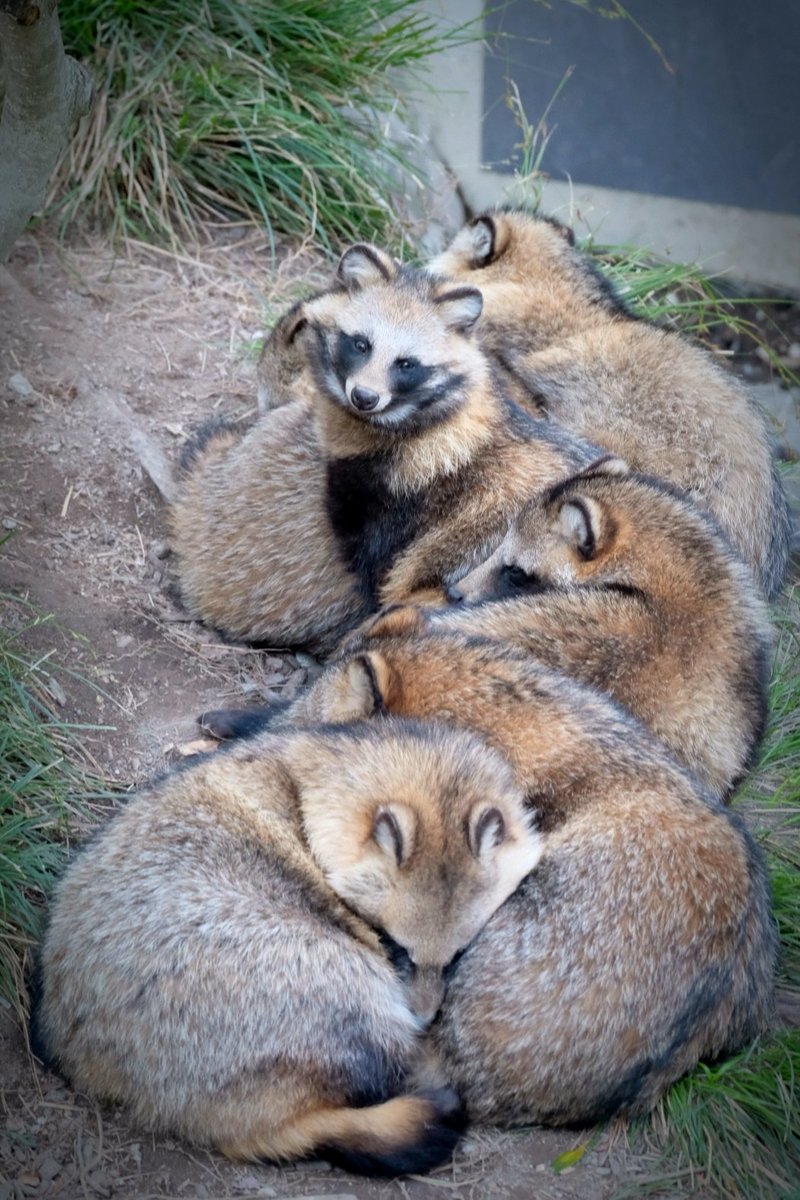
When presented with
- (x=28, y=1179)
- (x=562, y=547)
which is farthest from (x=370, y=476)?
(x=28, y=1179)

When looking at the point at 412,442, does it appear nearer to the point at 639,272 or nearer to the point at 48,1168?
the point at 48,1168

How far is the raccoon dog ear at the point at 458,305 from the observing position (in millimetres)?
5973

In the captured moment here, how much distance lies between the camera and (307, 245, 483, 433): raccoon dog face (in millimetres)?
5800

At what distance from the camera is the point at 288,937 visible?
4.11 metres

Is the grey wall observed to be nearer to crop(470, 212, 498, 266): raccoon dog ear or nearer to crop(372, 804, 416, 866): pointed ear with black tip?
crop(470, 212, 498, 266): raccoon dog ear

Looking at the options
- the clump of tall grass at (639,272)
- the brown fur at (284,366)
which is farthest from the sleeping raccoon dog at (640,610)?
the clump of tall grass at (639,272)

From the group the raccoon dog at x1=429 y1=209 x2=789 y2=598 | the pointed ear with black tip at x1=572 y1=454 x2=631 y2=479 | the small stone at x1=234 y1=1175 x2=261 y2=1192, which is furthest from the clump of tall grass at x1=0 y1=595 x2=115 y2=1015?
the raccoon dog at x1=429 y1=209 x2=789 y2=598

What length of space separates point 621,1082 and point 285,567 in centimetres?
303

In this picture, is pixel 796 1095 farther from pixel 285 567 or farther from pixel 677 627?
pixel 285 567

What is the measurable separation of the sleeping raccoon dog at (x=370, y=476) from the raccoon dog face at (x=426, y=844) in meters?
1.57

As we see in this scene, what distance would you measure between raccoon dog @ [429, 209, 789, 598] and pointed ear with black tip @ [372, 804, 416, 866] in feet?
9.46

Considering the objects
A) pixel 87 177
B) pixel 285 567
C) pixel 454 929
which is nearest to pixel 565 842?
pixel 454 929

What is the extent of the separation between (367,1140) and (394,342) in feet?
11.4

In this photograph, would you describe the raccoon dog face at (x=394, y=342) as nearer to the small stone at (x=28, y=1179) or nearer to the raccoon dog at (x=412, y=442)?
the raccoon dog at (x=412, y=442)
